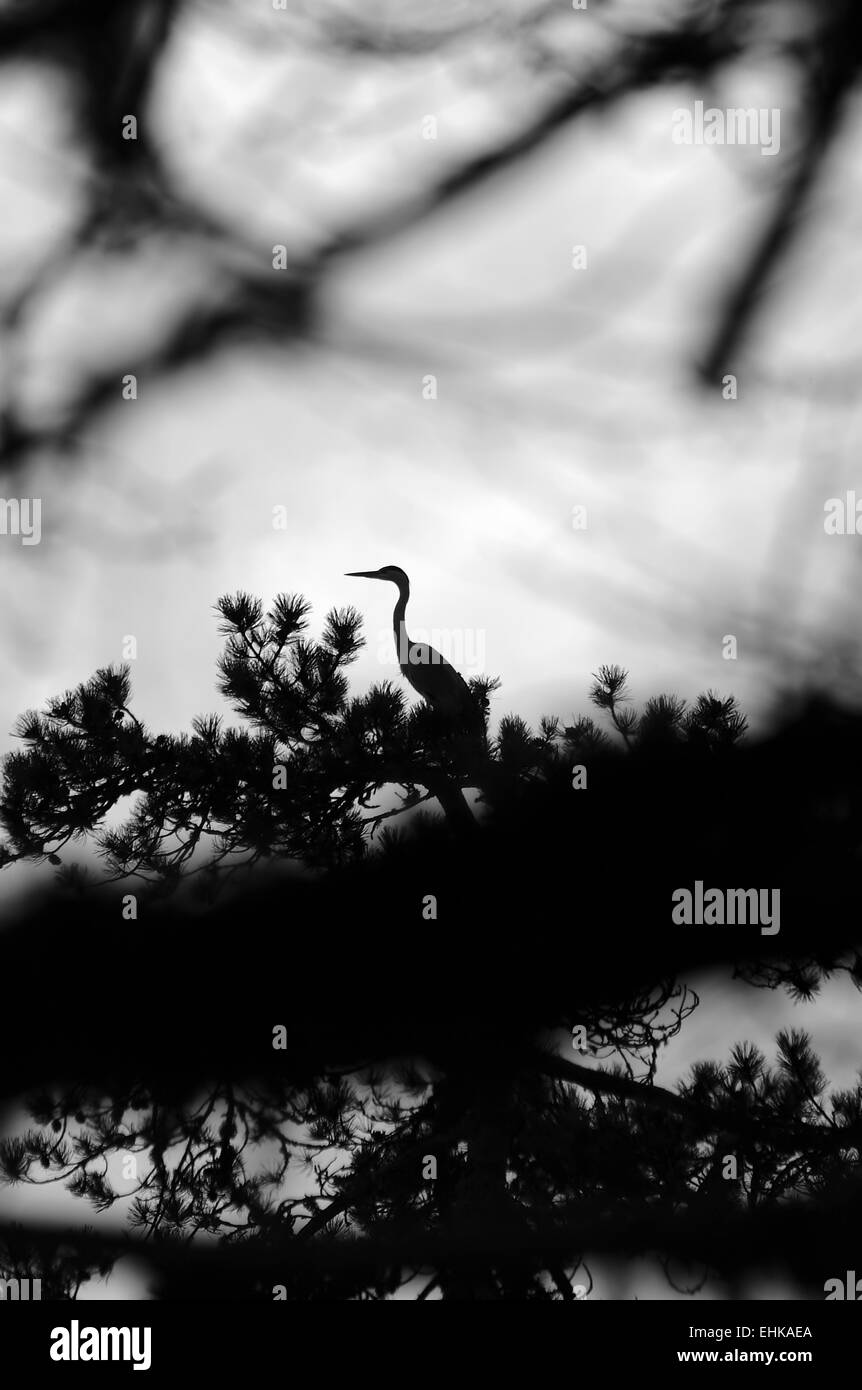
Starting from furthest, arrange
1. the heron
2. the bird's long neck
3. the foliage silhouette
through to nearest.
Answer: the bird's long neck, the heron, the foliage silhouette

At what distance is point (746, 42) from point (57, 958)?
2.69m

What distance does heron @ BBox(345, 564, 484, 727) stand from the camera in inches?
78.7

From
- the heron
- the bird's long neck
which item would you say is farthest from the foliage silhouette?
the bird's long neck

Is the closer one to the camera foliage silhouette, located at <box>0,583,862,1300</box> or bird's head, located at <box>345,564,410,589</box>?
foliage silhouette, located at <box>0,583,862,1300</box>

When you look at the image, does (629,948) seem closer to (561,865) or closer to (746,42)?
(561,865)

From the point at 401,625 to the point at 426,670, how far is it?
370 mm

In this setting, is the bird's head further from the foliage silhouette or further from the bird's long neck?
the foliage silhouette

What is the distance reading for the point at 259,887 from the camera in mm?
1977

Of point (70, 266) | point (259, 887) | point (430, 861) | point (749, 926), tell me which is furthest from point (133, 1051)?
point (70, 266)

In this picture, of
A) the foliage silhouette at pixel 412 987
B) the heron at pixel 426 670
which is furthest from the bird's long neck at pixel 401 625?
the foliage silhouette at pixel 412 987

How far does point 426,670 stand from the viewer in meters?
2.31

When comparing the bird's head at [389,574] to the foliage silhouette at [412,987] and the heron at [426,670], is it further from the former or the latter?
the foliage silhouette at [412,987]

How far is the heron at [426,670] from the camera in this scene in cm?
200
